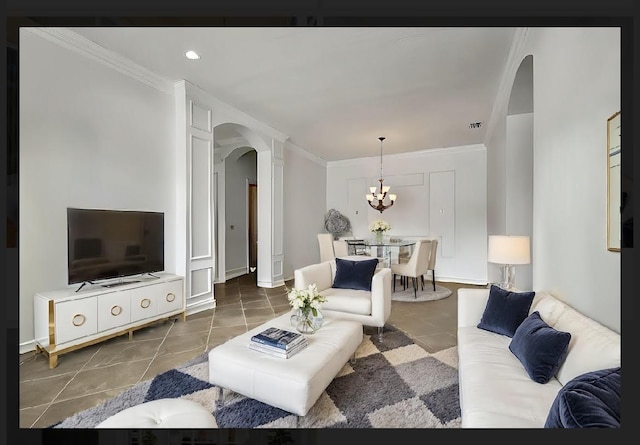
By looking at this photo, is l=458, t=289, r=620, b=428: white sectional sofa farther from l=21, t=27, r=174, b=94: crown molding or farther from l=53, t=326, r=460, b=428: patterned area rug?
l=21, t=27, r=174, b=94: crown molding

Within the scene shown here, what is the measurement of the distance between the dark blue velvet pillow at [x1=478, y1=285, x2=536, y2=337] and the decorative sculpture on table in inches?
195

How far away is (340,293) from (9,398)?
2.46m

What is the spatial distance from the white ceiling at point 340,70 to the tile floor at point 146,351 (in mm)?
2079

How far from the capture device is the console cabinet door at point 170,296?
9.60 feet

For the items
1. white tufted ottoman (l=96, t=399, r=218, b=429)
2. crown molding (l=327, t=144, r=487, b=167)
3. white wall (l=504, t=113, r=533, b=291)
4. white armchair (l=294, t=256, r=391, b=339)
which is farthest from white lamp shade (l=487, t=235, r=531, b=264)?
crown molding (l=327, t=144, r=487, b=167)

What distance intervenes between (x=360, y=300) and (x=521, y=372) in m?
1.54

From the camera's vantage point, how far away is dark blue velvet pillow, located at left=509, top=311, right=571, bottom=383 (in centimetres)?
123

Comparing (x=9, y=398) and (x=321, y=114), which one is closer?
(x=9, y=398)

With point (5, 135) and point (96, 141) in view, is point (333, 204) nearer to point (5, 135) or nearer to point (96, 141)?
point (96, 141)

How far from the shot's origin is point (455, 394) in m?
1.74

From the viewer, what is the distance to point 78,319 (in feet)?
7.41

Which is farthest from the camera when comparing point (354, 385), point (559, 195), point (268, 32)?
point (268, 32)

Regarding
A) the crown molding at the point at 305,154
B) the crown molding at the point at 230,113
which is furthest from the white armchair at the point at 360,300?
the crown molding at the point at 305,154
